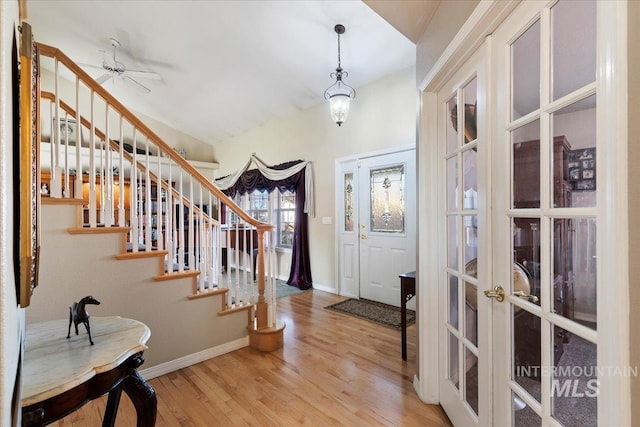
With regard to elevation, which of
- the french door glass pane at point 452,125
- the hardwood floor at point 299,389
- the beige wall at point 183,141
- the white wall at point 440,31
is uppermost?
the beige wall at point 183,141

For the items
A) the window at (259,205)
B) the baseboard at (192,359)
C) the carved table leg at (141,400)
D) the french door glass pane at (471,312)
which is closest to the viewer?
the carved table leg at (141,400)

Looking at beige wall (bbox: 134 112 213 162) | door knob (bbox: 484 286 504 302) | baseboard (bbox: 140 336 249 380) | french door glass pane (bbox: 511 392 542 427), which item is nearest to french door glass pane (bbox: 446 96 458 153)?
door knob (bbox: 484 286 504 302)

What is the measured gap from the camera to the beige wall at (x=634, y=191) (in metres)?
0.62

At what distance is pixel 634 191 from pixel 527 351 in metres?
0.73

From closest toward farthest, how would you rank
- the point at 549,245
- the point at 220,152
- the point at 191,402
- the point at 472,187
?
the point at 549,245 → the point at 472,187 → the point at 191,402 → the point at 220,152

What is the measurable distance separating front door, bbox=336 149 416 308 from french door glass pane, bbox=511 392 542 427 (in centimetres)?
251

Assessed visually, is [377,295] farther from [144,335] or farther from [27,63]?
[27,63]

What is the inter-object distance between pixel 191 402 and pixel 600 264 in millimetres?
2216

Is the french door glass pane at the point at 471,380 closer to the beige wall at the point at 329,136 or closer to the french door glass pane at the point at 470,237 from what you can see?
the french door glass pane at the point at 470,237

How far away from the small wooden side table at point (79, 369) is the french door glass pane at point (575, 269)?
56.9 inches

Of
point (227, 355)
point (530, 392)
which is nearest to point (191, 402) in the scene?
point (227, 355)

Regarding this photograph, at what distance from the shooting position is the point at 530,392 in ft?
3.53

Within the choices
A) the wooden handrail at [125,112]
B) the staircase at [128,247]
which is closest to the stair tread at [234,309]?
the staircase at [128,247]

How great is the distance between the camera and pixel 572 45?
0.89 metres
